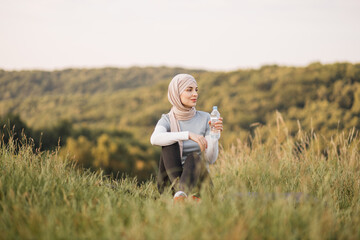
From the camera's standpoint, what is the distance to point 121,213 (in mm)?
2330

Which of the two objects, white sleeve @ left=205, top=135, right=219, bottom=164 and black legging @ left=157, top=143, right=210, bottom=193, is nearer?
black legging @ left=157, top=143, right=210, bottom=193

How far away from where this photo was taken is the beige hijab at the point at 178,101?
3373 mm

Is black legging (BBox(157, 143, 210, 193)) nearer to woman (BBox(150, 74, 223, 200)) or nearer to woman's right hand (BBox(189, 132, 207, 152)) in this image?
woman (BBox(150, 74, 223, 200))

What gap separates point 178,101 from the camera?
11.1 feet

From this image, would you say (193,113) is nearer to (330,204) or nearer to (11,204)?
(330,204)

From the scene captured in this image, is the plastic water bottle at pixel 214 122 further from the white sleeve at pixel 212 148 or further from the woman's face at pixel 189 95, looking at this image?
the woman's face at pixel 189 95

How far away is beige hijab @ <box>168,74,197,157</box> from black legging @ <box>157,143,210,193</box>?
5.5 inches

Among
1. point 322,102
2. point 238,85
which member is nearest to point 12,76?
point 238,85

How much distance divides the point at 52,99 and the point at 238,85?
1012 inches

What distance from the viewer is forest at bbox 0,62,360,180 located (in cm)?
2180

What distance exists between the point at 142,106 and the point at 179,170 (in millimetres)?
39028

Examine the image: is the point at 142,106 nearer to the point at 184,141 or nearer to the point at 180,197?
the point at 184,141

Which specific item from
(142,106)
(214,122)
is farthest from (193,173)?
(142,106)

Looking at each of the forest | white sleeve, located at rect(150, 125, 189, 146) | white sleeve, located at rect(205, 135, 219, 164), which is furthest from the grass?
the forest
